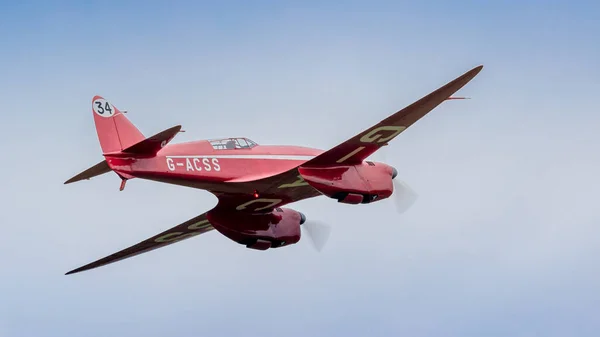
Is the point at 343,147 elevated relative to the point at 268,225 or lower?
elevated

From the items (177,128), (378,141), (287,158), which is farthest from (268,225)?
(177,128)

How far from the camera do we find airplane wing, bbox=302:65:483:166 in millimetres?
41656

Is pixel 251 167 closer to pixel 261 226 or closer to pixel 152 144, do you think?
pixel 152 144

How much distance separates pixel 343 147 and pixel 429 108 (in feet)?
12.4

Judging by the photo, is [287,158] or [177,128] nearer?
[177,128]

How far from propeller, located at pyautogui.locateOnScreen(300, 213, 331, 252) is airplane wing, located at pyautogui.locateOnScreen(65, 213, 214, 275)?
14.5 ft

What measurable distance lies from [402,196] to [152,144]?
11062 millimetres

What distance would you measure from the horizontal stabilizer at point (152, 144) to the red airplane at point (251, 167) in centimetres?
4

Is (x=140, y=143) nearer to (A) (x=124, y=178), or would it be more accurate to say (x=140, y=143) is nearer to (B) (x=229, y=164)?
(A) (x=124, y=178)

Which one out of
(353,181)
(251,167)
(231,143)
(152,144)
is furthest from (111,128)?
(353,181)


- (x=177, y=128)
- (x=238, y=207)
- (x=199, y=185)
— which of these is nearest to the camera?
(x=177, y=128)

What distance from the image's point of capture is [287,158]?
153 ft

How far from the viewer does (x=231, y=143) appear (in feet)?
150

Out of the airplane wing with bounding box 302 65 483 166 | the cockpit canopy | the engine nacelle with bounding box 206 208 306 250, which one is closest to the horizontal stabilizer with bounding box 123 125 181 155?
the cockpit canopy
